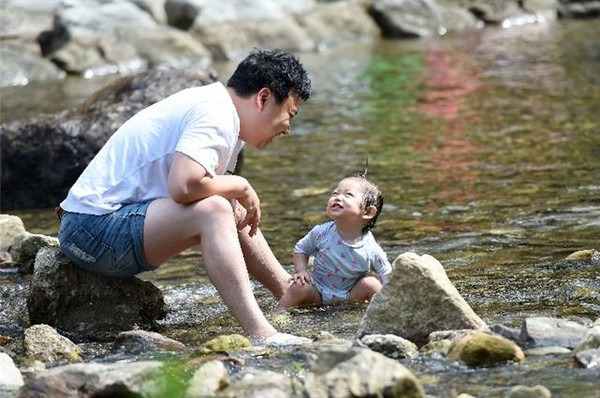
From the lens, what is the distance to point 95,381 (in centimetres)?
397

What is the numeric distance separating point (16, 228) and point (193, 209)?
2.51 m

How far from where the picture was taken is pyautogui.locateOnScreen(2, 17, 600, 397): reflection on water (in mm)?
5746

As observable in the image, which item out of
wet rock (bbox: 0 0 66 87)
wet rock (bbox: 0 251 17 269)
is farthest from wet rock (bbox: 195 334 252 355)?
wet rock (bbox: 0 0 66 87)

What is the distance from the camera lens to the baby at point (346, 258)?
20.1 feet

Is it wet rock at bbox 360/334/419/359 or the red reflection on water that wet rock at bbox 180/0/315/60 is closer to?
the red reflection on water

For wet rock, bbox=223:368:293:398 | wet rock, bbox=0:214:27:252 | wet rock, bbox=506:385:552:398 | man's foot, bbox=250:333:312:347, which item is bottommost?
wet rock, bbox=0:214:27:252

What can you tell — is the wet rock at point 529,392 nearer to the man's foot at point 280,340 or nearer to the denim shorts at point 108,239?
the man's foot at point 280,340

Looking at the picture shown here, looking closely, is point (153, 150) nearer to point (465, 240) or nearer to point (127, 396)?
point (127, 396)

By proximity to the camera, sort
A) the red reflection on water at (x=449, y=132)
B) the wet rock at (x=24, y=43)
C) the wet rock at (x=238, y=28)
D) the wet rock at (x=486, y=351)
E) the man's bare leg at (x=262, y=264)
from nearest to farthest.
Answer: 1. the wet rock at (x=486, y=351)
2. the man's bare leg at (x=262, y=264)
3. the red reflection on water at (x=449, y=132)
4. the wet rock at (x=24, y=43)
5. the wet rock at (x=238, y=28)

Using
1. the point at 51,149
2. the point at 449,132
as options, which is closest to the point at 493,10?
the point at 449,132

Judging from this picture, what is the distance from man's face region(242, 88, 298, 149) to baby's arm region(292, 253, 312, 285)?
0.91 meters

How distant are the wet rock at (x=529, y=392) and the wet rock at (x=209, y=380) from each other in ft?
2.94

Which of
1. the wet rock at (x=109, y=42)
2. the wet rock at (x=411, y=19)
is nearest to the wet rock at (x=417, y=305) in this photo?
the wet rock at (x=109, y=42)

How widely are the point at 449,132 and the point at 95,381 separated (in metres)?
8.42
